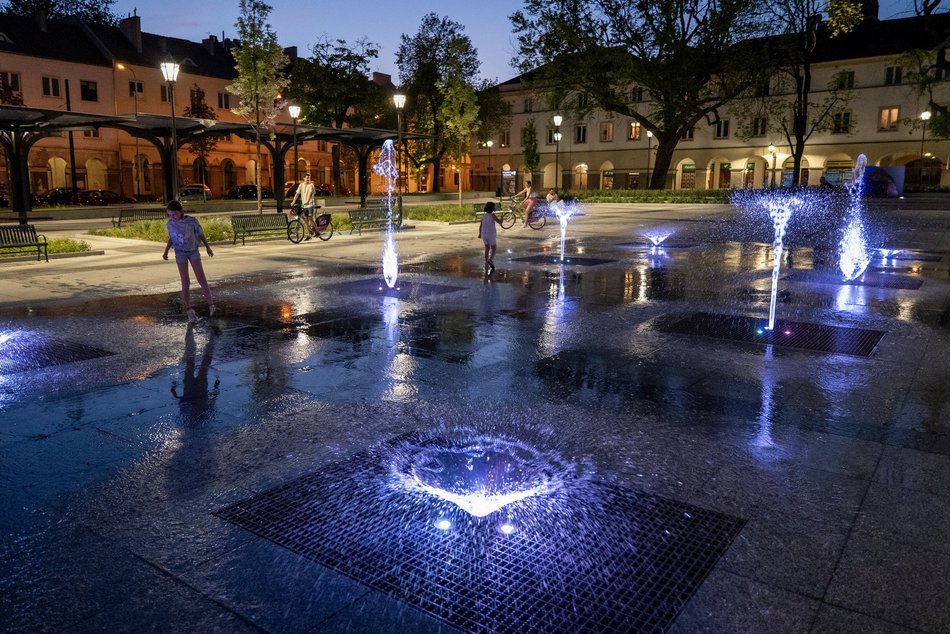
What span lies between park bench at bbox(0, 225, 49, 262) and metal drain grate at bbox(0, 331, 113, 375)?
334 inches

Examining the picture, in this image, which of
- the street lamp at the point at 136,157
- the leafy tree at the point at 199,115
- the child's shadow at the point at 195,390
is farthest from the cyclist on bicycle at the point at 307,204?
the street lamp at the point at 136,157

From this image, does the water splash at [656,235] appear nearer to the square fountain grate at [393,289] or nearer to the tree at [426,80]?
the square fountain grate at [393,289]

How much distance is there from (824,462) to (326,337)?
19.6ft

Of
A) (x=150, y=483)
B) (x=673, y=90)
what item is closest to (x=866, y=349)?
(x=150, y=483)

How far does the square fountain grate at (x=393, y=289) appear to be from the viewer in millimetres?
12203

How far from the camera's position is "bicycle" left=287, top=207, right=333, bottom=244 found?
852 inches

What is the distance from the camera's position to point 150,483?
4684 millimetres

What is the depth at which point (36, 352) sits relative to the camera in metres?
8.21

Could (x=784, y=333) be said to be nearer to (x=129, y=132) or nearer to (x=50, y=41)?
(x=129, y=132)

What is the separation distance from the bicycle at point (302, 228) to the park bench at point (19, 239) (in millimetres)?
6781

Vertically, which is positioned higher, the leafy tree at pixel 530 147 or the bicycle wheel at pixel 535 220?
the leafy tree at pixel 530 147

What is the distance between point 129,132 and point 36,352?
21943 millimetres

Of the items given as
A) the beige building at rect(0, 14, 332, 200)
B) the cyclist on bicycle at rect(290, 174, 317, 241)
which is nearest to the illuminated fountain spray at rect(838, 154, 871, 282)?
the cyclist on bicycle at rect(290, 174, 317, 241)

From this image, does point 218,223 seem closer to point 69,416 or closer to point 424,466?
point 69,416
